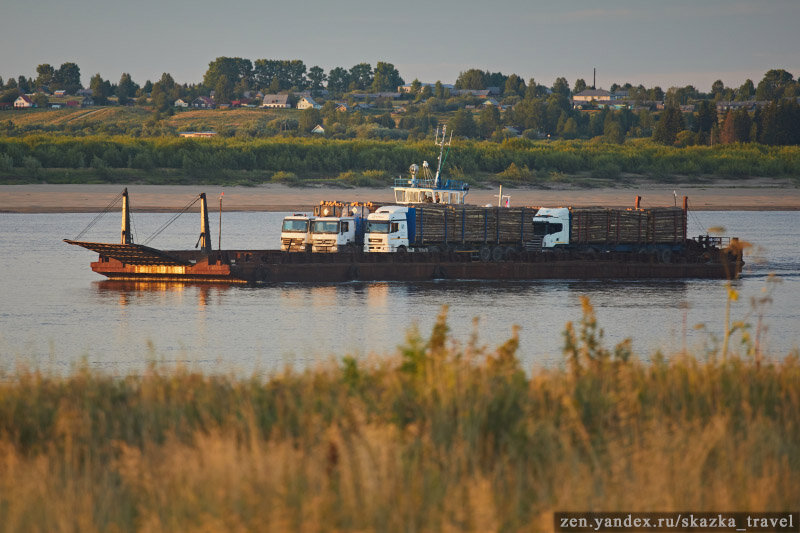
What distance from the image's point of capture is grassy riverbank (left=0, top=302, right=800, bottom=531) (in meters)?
8.84

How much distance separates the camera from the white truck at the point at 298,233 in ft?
152

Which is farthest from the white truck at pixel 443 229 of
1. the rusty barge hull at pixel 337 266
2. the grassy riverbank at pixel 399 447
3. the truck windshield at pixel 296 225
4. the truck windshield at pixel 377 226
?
the grassy riverbank at pixel 399 447

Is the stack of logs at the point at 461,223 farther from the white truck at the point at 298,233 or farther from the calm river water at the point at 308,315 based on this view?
the white truck at the point at 298,233

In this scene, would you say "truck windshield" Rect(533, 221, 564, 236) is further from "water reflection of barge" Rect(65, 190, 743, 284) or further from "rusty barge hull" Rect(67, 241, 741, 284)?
"rusty barge hull" Rect(67, 241, 741, 284)

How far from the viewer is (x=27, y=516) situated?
881 centimetres

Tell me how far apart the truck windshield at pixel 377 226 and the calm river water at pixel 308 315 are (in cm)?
249

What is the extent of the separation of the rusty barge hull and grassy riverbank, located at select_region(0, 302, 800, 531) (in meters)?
30.7

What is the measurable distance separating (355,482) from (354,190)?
86878 millimetres

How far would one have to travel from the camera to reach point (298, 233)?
1823 inches

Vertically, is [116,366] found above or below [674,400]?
below

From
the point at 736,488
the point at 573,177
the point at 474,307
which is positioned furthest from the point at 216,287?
the point at 573,177

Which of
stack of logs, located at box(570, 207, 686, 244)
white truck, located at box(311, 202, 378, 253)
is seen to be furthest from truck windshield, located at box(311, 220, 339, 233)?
stack of logs, located at box(570, 207, 686, 244)

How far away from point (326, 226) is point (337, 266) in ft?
7.61

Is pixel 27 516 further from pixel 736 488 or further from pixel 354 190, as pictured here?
pixel 354 190
